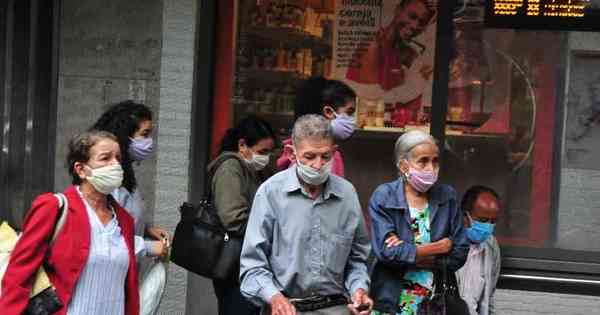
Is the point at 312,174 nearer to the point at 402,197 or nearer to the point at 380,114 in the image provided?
the point at 402,197

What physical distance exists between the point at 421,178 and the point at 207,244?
1354 millimetres

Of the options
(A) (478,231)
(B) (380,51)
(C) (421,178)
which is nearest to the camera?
(C) (421,178)

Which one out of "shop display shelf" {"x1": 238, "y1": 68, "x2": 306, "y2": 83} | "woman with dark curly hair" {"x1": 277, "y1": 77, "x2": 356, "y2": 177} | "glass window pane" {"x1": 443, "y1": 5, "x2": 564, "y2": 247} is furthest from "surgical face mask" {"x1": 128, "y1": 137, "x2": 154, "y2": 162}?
"glass window pane" {"x1": 443, "y1": 5, "x2": 564, "y2": 247}

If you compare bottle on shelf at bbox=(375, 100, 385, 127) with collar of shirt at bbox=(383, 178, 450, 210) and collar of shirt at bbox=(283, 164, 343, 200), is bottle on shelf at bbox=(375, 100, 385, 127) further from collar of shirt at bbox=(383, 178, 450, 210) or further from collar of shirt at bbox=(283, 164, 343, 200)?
collar of shirt at bbox=(283, 164, 343, 200)

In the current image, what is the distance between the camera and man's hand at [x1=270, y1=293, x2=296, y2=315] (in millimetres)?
4887

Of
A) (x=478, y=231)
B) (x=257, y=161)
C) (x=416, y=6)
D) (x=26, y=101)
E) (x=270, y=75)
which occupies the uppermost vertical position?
(x=416, y=6)

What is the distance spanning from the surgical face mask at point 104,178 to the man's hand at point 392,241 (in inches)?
55.1

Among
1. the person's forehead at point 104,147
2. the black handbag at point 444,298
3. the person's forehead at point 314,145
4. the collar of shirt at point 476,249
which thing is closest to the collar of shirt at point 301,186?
the person's forehead at point 314,145

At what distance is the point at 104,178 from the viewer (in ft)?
17.2

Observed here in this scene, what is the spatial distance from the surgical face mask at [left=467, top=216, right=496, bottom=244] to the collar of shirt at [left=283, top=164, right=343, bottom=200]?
5.61ft

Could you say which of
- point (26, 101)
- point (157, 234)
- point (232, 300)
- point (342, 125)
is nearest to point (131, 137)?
point (157, 234)

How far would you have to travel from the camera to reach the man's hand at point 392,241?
220 inches

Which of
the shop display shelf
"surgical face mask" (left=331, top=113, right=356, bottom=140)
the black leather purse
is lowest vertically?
the black leather purse

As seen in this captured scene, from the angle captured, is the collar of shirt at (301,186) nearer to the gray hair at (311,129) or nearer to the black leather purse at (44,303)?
the gray hair at (311,129)
